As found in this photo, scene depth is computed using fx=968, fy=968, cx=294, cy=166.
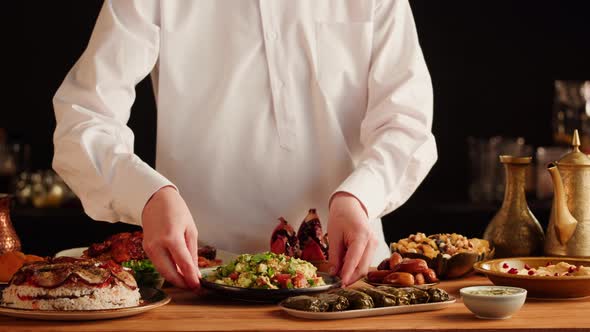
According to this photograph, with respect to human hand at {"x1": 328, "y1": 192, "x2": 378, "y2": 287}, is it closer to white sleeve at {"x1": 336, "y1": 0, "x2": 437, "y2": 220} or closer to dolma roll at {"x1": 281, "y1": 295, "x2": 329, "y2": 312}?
white sleeve at {"x1": 336, "y1": 0, "x2": 437, "y2": 220}

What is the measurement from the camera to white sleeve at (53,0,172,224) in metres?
1.82

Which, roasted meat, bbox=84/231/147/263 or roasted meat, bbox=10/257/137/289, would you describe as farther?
roasted meat, bbox=84/231/147/263

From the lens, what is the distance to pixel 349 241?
5.61 ft

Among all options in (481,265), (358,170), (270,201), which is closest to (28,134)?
(270,201)

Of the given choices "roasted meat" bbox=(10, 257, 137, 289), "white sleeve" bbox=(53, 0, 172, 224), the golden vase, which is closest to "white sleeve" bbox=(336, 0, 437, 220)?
the golden vase

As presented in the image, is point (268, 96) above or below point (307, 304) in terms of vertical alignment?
above

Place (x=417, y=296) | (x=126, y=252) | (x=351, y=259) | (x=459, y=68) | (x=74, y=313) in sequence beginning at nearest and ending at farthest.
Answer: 1. (x=74, y=313)
2. (x=417, y=296)
3. (x=351, y=259)
4. (x=126, y=252)
5. (x=459, y=68)

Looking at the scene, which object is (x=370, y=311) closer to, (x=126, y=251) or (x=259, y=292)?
(x=259, y=292)

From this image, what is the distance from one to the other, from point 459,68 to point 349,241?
8.79 ft

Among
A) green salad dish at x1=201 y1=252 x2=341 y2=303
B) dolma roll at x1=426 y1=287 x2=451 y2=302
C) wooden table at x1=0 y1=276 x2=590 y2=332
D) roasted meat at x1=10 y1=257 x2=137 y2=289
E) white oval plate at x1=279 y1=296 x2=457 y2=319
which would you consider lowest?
wooden table at x1=0 y1=276 x2=590 y2=332

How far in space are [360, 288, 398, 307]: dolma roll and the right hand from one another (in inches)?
11.7

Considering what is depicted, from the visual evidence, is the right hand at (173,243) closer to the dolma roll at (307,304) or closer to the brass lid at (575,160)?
the dolma roll at (307,304)

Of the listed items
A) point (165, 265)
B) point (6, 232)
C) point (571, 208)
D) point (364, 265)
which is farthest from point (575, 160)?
point (6, 232)

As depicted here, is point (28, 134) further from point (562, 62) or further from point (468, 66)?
point (562, 62)
